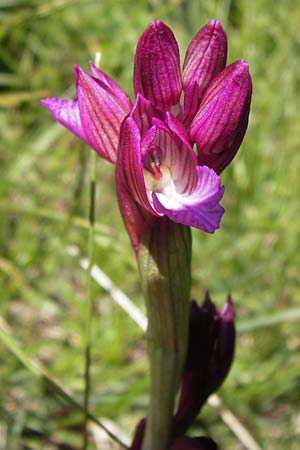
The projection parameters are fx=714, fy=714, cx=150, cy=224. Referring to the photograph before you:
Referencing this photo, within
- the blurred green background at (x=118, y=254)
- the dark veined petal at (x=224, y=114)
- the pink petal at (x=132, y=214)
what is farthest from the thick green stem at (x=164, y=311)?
the blurred green background at (x=118, y=254)

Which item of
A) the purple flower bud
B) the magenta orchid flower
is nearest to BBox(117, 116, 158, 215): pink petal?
the magenta orchid flower

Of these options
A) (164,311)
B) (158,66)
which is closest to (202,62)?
(158,66)

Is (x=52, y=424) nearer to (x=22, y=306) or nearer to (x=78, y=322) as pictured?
(x=78, y=322)

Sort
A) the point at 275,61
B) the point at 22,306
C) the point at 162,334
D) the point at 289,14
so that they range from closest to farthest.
A: the point at 162,334 < the point at 22,306 < the point at 275,61 < the point at 289,14

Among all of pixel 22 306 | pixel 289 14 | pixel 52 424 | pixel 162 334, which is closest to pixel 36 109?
pixel 22 306

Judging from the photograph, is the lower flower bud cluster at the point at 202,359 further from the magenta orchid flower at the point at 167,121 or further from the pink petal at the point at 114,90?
the pink petal at the point at 114,90
